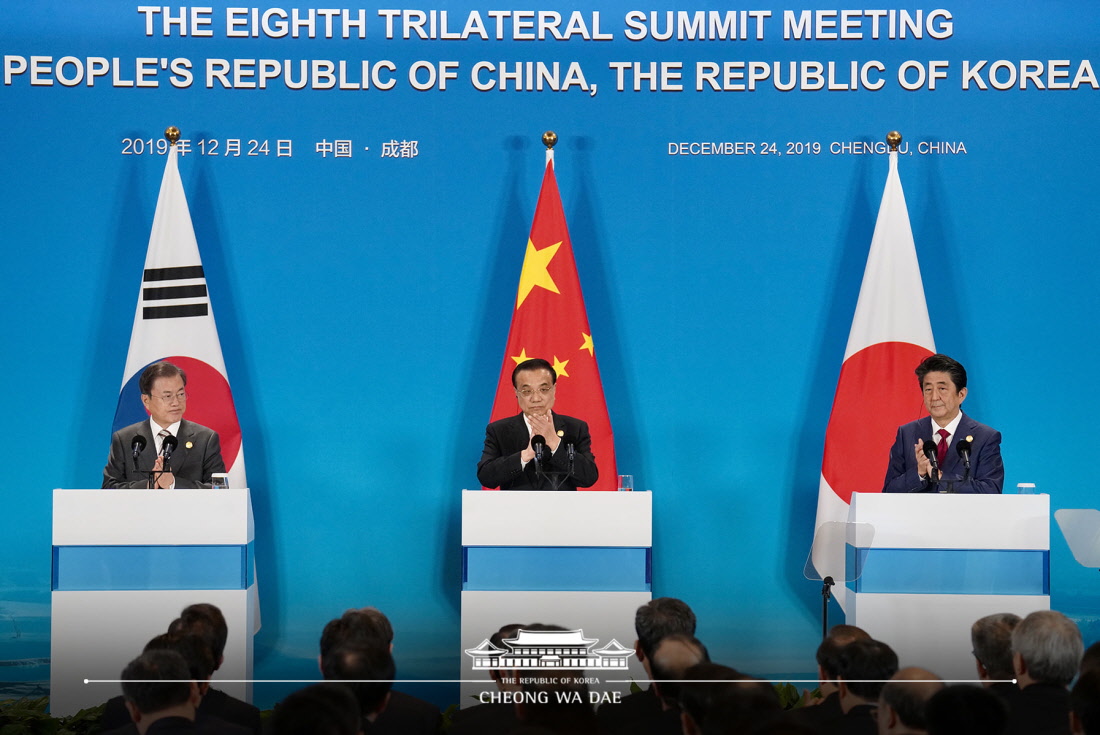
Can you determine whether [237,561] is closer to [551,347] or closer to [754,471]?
[551,347]

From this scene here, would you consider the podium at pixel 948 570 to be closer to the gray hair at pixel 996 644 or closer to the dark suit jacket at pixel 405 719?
the gray hair at pixel 996 644

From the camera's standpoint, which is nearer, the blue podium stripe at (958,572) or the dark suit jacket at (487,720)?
the dark suit jacket at (487,720)

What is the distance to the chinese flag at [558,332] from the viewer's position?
583 cm

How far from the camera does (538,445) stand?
16.1 feet

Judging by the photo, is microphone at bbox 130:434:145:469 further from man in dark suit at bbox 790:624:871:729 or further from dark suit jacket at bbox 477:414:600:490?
man in dark suit at bbox 790:624:871:729

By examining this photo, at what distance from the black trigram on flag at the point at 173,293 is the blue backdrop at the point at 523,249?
0.28m

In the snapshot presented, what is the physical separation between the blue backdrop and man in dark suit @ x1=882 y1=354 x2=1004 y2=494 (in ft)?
3.15

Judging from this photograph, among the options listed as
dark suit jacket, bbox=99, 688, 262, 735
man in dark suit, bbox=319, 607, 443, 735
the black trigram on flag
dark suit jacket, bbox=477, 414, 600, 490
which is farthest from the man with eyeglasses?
man in dark suit, bbox=319, 607, 443, 735

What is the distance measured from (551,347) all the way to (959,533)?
2.16 meters

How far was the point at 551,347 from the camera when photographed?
5883 millimetres

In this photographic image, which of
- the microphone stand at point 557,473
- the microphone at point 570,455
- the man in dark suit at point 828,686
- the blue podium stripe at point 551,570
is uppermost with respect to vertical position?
the microphone at point 570,455

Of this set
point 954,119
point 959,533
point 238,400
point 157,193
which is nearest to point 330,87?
point 157,193

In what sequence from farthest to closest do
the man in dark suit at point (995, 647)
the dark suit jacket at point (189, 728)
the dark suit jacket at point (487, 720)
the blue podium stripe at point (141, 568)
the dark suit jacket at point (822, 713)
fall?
the blue podium stripe at point (141, 568)
the man in dark suit at point (995, 647)
the dark suit jacket at point (487, 720)
the dark suit jacket at point (822, 713)
the dark suit jacket at point (189, 728)

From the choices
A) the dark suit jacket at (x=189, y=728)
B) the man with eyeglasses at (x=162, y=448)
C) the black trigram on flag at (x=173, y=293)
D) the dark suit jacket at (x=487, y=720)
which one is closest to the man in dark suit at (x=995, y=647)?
the dark suit jacket at (x=487, y=720)
